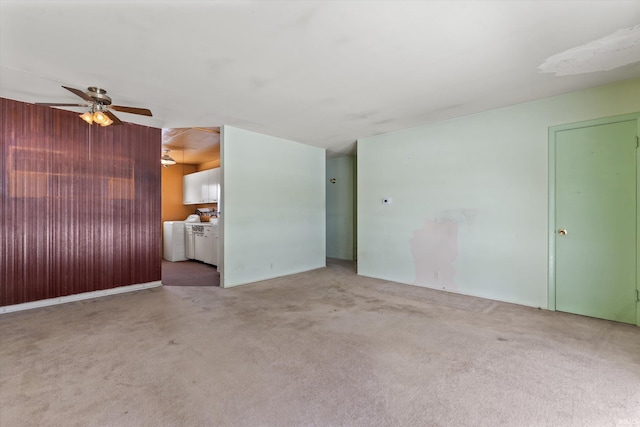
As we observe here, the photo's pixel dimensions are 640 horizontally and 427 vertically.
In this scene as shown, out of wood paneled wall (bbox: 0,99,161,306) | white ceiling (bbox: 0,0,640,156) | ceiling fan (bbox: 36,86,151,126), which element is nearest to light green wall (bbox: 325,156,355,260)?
white ceiling (bbox: 0,0,640,156)

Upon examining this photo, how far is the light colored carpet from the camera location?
1724 millimetres

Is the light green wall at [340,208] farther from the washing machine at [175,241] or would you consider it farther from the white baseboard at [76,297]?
the white baseboard at [76,297]

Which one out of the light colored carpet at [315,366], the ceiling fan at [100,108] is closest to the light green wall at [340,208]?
the light colored carpet at [315,366]

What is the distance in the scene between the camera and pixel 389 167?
5117 millimetres

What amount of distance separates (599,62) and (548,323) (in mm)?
2625

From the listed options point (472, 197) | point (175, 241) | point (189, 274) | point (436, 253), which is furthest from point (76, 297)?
point (472, 197)

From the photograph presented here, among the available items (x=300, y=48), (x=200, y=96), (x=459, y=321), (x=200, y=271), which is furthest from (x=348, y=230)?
(x=300, y=48)

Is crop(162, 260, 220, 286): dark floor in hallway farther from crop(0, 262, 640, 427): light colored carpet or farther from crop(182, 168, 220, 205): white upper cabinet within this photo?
crop(182, 168, 220, 205): white upper cabinet

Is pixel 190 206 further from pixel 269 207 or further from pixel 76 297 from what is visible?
pixel 76 297

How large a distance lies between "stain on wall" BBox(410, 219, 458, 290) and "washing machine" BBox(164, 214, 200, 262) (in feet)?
18.2

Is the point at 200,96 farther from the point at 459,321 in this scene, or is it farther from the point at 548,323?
the point at 548,323

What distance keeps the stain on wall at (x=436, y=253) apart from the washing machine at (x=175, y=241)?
5.55 meters

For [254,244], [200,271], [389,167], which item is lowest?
[200,271]

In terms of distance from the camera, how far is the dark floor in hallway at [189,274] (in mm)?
5027
